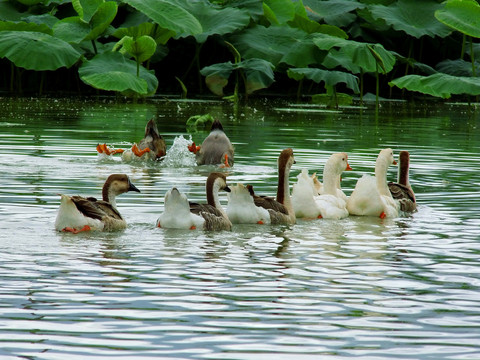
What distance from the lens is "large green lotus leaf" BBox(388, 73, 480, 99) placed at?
82.3ft

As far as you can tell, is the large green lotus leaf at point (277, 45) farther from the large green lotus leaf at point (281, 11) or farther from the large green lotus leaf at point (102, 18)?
the large green lotus leaf at point (102, 18)

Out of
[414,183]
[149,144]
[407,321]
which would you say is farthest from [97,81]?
[407,321]

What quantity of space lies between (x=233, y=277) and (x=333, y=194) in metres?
3.80

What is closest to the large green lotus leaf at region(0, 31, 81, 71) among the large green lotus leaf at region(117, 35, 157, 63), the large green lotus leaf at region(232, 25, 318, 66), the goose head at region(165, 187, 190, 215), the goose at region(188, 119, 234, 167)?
the large green lotus leaf at region(117, 35, 157, 63)

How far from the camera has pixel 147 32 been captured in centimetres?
2966

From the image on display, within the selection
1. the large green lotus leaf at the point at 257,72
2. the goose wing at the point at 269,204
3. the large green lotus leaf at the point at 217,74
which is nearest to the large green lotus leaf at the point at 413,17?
the large green lotus leaf at the point at 257,72

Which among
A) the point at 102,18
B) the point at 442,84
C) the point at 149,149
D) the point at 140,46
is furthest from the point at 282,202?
the point at 102,18

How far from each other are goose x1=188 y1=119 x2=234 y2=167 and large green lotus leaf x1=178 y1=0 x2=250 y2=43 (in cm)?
1610

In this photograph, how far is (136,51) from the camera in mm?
27328

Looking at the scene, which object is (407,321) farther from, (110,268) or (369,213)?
(369,213)

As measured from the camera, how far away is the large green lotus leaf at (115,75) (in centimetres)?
2591

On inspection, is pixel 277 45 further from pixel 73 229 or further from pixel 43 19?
pixel 73 229

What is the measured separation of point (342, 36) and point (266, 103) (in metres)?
3.33

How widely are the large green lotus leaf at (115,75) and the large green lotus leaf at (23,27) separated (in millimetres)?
1653
